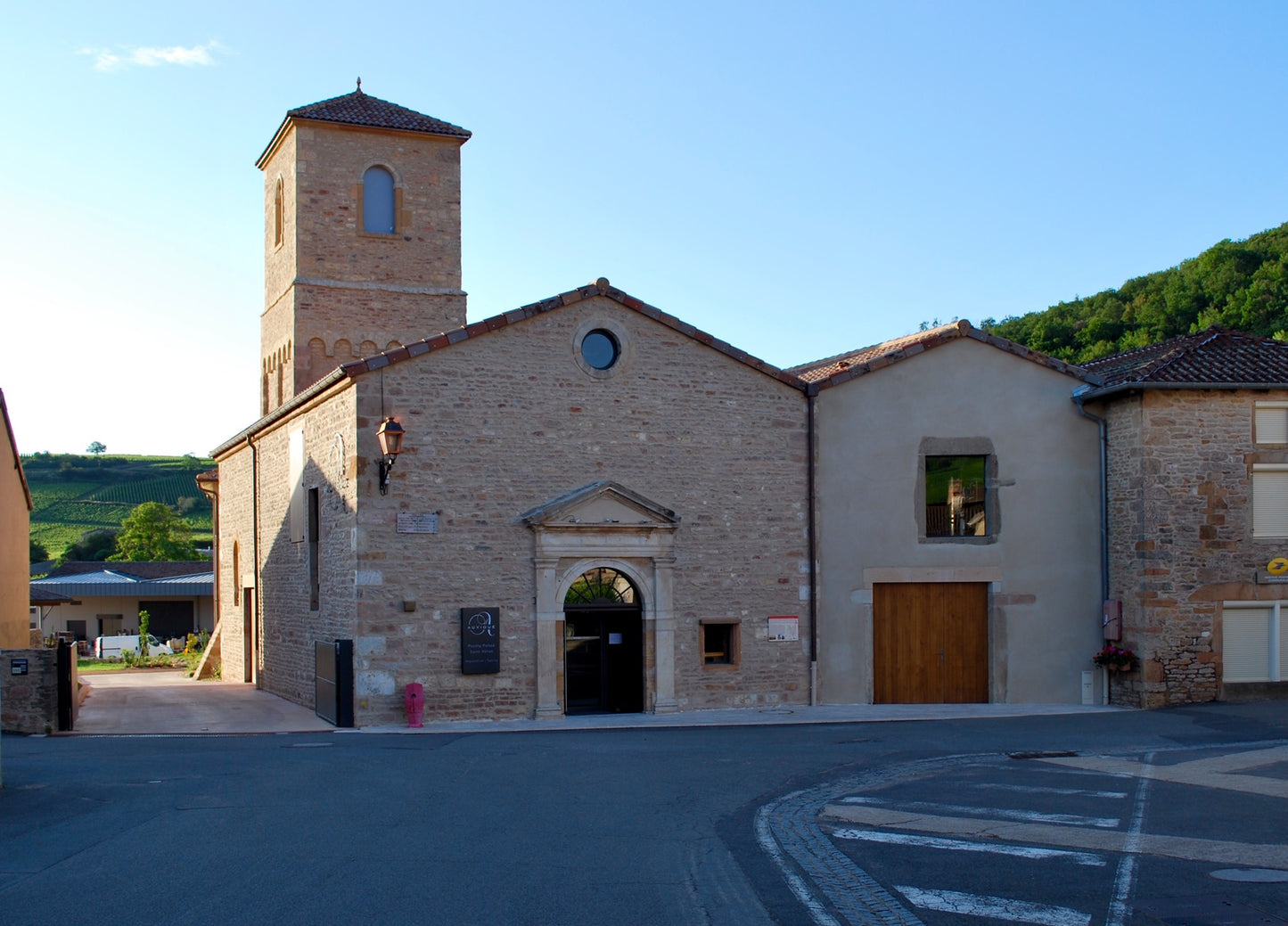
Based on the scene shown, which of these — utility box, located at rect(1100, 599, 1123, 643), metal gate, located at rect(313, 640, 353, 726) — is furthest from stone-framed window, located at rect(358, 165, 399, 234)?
utility box, located at rect(1100, 599, 1123, 643)

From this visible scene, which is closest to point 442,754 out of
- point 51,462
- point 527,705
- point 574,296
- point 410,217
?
point 527,705

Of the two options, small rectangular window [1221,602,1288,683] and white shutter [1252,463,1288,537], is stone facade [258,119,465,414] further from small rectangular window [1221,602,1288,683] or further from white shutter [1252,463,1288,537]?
small rectangular window [1221,602,1288,683]

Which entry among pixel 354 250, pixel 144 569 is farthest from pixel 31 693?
pixel 144 569

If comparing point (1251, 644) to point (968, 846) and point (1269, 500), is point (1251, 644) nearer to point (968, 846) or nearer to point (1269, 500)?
point (1269, 500)

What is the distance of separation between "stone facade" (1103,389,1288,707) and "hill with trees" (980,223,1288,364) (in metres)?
25.4

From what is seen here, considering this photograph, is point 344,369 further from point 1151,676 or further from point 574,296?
point 1151,676

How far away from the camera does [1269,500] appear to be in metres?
21.2

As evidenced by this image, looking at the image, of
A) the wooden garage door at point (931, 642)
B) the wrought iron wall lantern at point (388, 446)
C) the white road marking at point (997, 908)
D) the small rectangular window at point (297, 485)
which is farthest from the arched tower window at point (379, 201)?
the white road marking at point (997, 908)

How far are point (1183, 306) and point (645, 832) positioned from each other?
47.5 m

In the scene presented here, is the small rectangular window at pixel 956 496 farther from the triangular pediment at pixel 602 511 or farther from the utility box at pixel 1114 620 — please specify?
the triangular pediment at pixel 602 511

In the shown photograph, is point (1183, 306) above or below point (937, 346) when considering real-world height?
above

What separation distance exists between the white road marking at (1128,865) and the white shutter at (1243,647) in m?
9.42

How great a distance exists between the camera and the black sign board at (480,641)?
18703mm

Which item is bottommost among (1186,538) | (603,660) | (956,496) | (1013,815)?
(1013,815)
